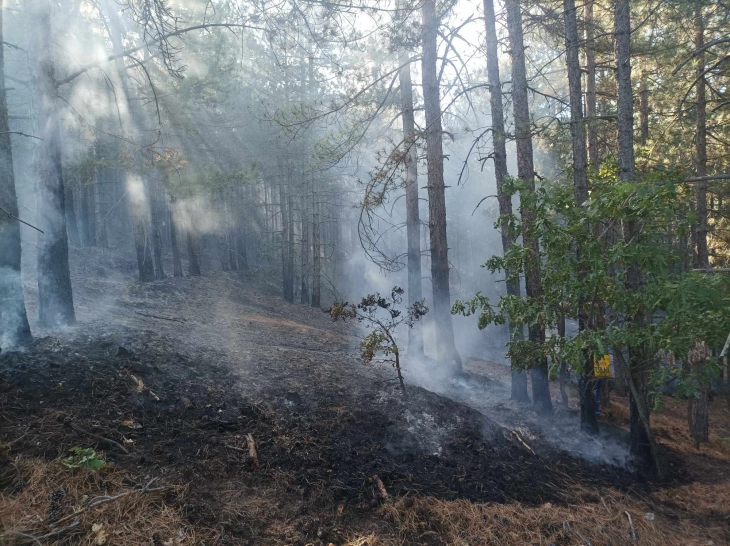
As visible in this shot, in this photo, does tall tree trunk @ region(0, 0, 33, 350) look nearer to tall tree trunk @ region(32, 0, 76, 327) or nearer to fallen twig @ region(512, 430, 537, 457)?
tall tree trunk @ region(32, 0, 76, 327)

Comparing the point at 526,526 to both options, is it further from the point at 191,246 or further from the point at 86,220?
the point at 86,220

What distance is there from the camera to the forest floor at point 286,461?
4.40m

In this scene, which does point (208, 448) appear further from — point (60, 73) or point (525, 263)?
point (60, 73)

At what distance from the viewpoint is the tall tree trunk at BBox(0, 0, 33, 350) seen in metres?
7.00

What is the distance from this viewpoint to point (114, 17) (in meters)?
14.7

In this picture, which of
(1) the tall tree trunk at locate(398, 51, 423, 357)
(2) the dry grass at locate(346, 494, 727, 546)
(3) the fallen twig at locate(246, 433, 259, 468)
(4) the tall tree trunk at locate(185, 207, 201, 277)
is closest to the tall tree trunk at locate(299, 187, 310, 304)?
(4) the tall tree trunk at locate(185, 207, 201, 277)

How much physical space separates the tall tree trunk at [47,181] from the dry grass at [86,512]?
4.88 m

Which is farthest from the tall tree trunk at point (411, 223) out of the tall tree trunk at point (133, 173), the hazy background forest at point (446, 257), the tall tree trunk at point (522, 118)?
the tall tree trunk at point (133, 173)

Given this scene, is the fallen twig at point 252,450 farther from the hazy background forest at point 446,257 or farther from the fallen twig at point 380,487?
the fallen twig at point 380,487

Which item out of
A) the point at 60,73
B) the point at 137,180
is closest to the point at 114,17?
the point at 60,73

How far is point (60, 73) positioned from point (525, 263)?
1229 centimetres

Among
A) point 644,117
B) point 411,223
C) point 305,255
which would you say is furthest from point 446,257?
point 305,255

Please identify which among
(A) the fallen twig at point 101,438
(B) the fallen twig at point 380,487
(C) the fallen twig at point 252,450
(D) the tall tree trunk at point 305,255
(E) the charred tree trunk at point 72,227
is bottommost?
(B) the fallen twig at point 380,487

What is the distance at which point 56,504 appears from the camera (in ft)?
13.5
